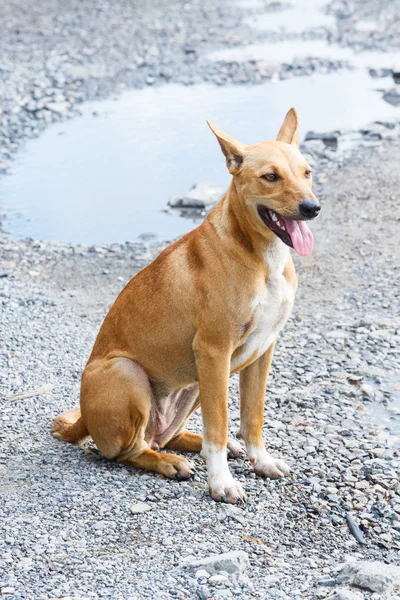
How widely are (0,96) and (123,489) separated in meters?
12.1

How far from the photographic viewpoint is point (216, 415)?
209 inches

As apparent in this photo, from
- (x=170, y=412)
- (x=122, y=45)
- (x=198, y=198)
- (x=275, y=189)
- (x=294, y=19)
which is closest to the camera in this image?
(x=275, y=189)

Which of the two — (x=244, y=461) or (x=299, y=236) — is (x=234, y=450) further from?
(x=299, y=236)

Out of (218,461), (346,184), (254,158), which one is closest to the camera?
(254,158)

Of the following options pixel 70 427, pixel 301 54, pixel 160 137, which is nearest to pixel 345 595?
pixel 70 427

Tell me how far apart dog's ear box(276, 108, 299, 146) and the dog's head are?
10.2 inches

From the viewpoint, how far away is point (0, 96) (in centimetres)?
1609

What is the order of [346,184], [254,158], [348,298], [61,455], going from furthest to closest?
[346,184] → [348,298] → [61,455] → [254,158]

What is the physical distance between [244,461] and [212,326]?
4.16ft

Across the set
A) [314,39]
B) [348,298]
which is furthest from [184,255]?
[314,39]

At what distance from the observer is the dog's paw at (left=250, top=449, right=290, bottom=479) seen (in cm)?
577

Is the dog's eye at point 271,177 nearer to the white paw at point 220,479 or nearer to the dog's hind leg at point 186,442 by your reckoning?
the white paw at point 220,479

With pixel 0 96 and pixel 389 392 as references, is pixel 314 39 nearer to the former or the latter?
pixel 0 96

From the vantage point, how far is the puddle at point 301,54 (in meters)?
18.8
